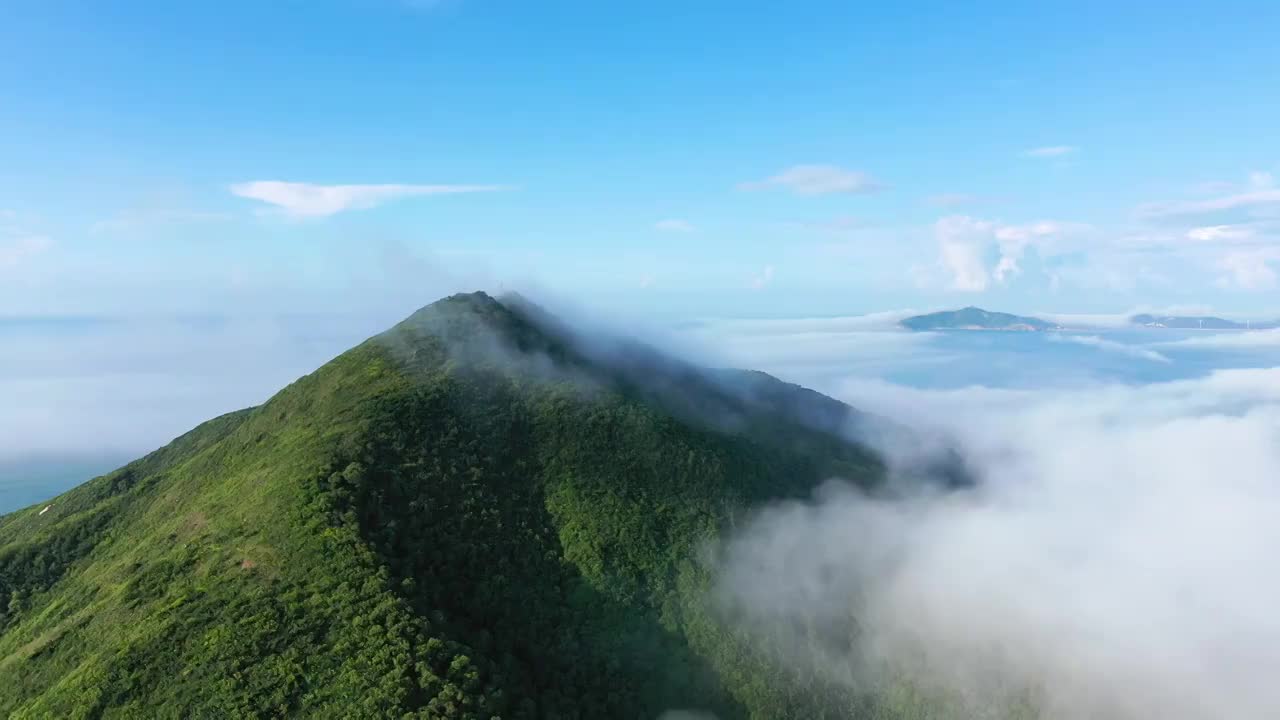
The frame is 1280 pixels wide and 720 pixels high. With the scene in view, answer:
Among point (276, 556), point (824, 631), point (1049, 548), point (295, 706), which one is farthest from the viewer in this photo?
point (1049, 548)

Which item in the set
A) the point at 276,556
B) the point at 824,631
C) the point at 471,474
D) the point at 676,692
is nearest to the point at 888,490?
the point at 824,631

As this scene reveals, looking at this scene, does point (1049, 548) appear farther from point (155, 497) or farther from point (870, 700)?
point (155, 497)

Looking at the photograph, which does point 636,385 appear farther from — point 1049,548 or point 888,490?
point 1049,548

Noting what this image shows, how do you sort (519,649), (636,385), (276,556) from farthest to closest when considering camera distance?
(636,385) → (519,649) → (276,556)

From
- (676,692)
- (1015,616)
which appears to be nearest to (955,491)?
(1015,616)

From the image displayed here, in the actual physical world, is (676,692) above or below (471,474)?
below

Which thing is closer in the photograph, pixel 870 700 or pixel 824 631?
pixel 870 700

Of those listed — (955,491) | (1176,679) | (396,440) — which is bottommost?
Answer: (1176,679)
